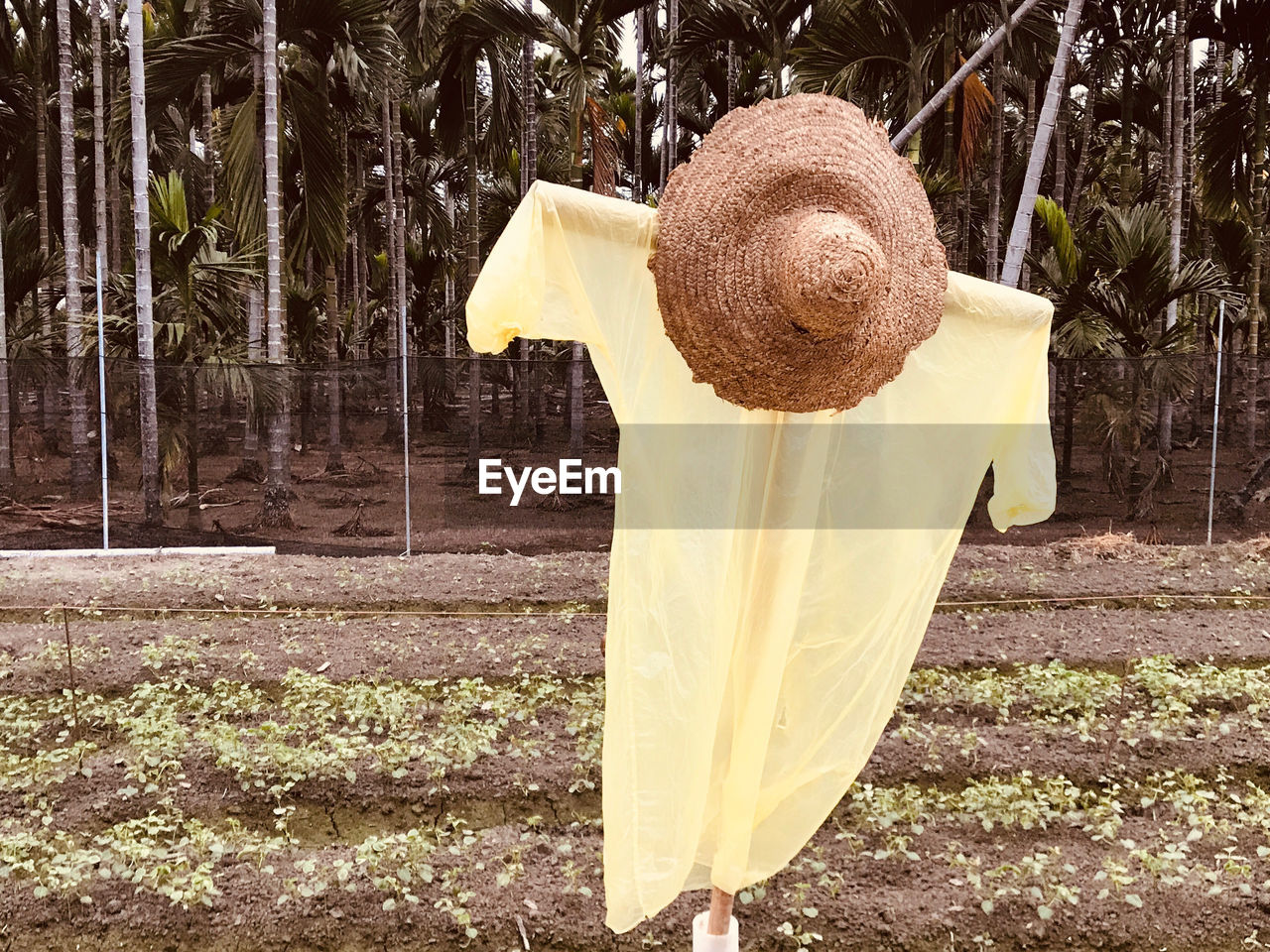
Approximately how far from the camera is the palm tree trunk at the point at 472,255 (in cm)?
988

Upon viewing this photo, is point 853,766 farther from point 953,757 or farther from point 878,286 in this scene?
point 953,757

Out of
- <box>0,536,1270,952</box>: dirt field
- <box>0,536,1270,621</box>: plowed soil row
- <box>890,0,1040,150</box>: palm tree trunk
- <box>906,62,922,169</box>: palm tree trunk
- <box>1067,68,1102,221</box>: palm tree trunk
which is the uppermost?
<box>1067,68,1102,221</box>: palm tree trunk

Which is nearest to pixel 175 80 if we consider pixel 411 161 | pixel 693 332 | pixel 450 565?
pixel 450 565

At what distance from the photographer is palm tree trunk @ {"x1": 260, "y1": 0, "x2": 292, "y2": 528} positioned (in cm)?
888

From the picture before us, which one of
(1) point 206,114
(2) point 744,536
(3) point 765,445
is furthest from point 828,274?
(1) point 206,114

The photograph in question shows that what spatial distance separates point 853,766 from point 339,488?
8.23m

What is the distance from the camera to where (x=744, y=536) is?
7.41 ft

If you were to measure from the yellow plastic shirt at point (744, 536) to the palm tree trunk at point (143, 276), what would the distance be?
25.2 feet

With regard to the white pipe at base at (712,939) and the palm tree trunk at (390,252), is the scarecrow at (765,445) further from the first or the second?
the palm tree trunk at (390,252)

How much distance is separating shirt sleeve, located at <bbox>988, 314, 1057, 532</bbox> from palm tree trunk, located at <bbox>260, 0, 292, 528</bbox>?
7.44 metres

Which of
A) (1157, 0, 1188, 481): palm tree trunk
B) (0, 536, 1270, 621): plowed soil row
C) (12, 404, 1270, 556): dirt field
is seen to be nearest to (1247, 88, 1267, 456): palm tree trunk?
(1157, 0, 1188, 481): palm tree trunk

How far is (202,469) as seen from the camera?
31.9 feet

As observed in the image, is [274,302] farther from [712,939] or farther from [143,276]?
[712,939]

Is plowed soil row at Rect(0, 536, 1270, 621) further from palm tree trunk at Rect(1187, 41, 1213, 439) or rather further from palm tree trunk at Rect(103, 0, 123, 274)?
palm tree trunk at Rect(103, 0, 123, 274)
